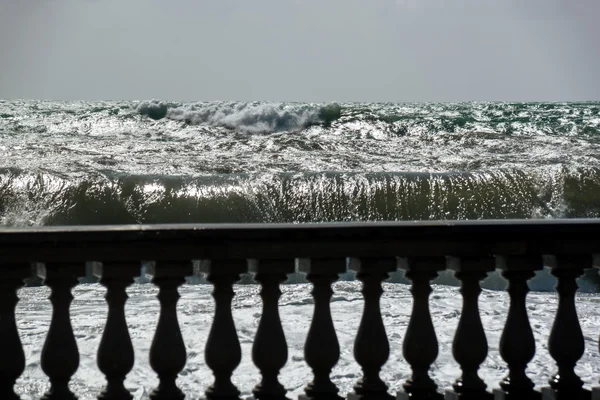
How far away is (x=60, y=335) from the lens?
2.39m

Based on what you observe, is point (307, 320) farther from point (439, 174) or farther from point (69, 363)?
point (439, 174)

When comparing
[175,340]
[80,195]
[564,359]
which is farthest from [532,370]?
[80,195]

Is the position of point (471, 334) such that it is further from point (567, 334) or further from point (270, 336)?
point (270, 336)

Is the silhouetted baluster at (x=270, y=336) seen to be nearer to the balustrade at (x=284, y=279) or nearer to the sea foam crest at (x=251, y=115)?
the balustrade at (x=284, y=279)

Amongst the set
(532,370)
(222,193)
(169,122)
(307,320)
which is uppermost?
(169,122)

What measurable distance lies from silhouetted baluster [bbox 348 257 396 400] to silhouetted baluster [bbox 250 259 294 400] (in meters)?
0.25

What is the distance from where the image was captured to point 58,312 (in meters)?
2.40

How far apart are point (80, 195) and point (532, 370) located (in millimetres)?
8607

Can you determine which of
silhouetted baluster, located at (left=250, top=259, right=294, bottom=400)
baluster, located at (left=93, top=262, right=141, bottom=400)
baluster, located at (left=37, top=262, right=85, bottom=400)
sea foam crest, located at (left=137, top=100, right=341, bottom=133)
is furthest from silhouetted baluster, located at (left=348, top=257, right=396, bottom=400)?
sea foam crest, located at (left=137, top=100, right=341, bottom=133)

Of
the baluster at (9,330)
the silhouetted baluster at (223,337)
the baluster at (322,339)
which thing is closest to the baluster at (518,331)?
the baluster at (322,339)

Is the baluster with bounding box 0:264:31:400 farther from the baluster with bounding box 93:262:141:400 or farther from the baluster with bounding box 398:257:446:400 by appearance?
the baluster with bounding box 398:257:446:400

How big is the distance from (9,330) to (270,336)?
80 centimetres

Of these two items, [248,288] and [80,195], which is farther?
[80,195]

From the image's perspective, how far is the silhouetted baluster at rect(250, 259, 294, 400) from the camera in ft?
8.11
